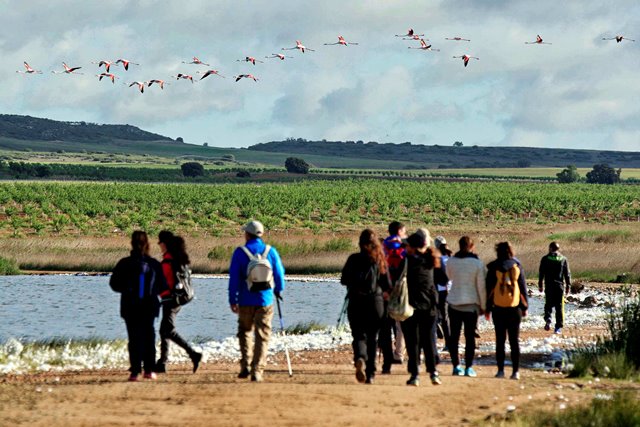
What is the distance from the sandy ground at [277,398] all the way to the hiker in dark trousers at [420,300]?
29 cm

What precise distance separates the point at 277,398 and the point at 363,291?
1791 mm

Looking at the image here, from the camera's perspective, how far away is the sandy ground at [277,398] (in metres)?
12.7

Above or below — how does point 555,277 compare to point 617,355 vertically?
above

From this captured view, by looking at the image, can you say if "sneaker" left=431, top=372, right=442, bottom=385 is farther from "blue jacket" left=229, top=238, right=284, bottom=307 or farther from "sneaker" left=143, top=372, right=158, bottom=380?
"sneaker" left=143, top=372, right=158, bottom=380

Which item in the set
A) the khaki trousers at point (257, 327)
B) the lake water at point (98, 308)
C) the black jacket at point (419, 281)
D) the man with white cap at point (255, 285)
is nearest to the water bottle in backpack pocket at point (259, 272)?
the man with white cap at point (255, 285)

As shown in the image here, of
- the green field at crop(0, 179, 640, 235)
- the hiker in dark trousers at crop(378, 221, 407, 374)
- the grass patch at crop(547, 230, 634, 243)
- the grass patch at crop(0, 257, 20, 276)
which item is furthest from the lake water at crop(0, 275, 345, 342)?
the green field at crop(0, 179, 640, 235)

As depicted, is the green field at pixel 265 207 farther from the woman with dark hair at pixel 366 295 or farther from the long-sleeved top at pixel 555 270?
the woman with dark hair at pixel 366 295

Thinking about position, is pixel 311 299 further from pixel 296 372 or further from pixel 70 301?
pixel 296 372

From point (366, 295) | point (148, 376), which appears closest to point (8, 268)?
point (148, 376)

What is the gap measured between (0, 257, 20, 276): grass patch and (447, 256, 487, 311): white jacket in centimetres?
3036

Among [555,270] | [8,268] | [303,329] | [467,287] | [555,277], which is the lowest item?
[8,268]

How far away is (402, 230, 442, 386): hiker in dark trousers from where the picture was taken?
14.8m

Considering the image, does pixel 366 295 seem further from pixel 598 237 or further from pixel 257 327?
pixel 598 237

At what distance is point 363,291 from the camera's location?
14.7 meters
